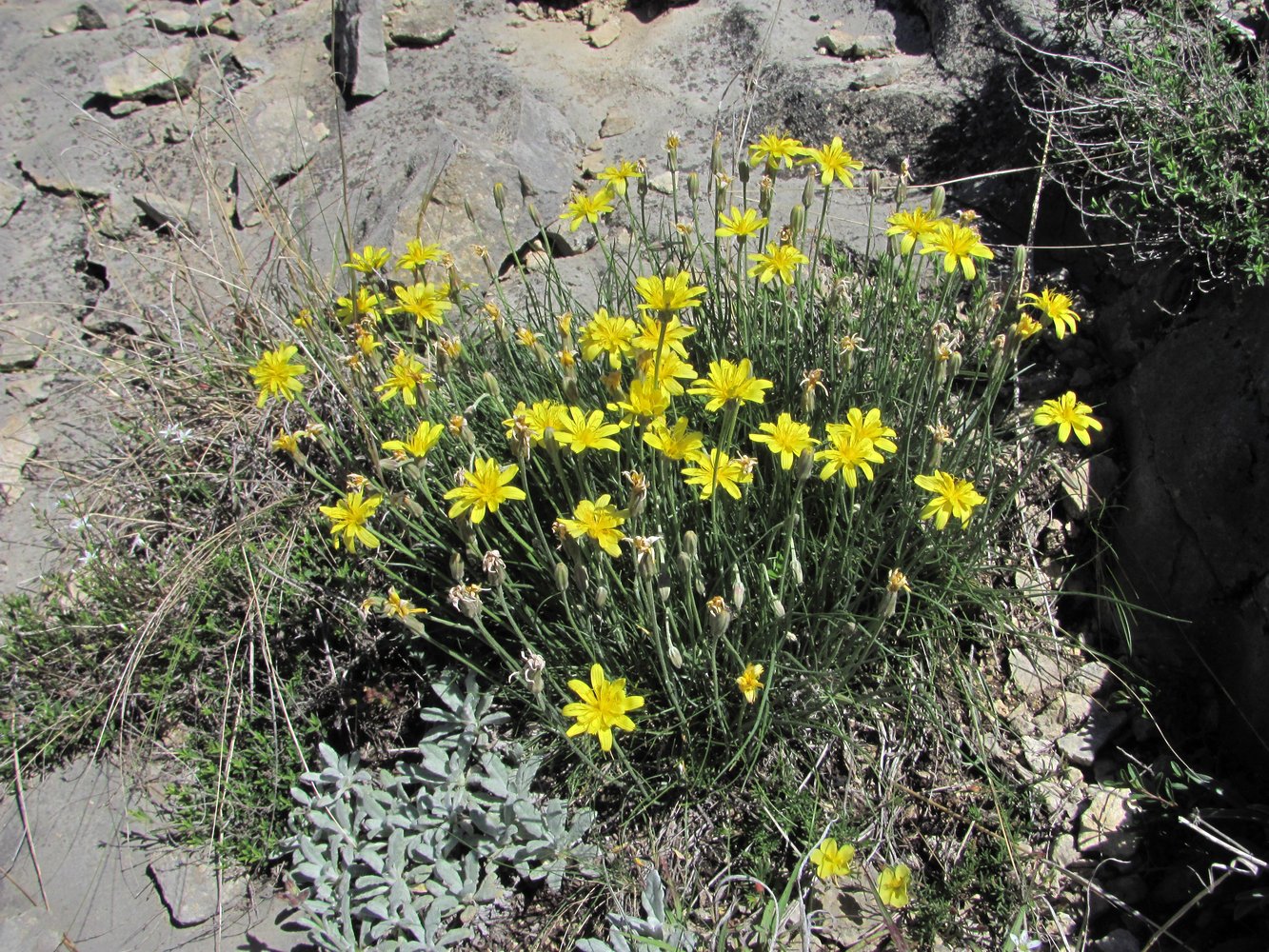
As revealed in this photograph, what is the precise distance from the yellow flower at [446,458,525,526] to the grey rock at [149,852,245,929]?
5.36 feet

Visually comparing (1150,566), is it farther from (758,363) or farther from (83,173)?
(83,173)

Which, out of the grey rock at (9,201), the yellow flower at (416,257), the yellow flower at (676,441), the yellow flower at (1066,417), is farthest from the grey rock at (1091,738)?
the grey rock at (9,201)

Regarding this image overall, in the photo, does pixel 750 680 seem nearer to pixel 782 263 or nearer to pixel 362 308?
pixel 782 263

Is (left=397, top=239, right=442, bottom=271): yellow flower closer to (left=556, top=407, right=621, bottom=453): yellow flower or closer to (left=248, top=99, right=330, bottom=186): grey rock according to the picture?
(left=556, top=407, right=621, bottom=453): yellow flower

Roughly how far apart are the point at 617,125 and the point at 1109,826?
4.42m

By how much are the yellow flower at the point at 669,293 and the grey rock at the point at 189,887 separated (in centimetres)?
238

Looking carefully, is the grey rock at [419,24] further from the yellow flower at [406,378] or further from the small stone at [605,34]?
the yellow flower at [406,378]

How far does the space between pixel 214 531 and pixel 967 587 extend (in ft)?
9.74

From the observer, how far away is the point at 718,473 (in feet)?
8.14

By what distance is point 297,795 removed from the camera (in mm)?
2902

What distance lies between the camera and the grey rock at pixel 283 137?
530 cm

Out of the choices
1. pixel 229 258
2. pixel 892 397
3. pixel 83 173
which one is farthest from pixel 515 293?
pixel 83 173

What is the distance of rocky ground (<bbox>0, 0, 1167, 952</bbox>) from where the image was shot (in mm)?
3197

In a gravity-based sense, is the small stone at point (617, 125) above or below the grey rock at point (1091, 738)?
above
